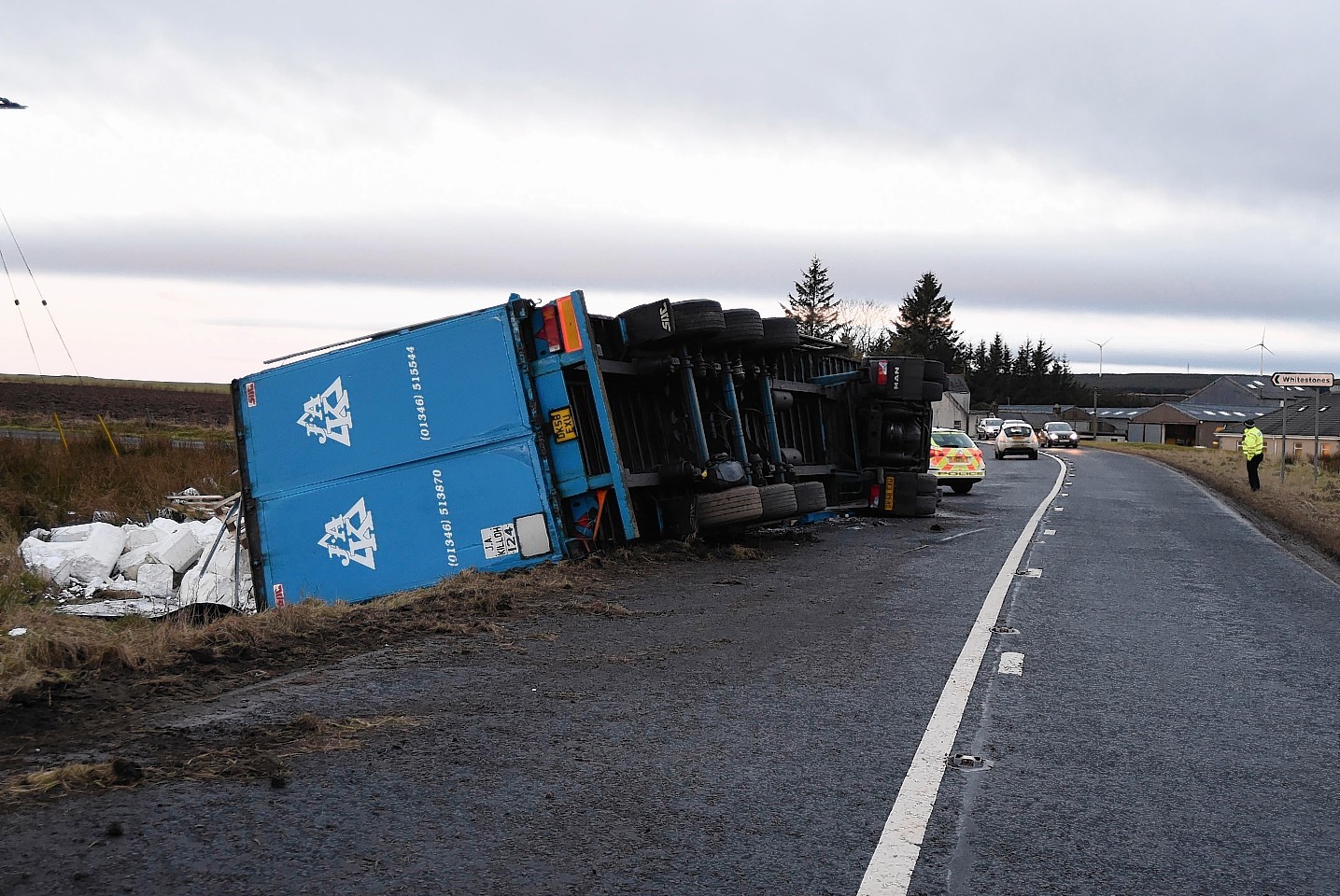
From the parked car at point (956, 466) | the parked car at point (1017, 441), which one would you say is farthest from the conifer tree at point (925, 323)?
the parked car at point (956, 466)

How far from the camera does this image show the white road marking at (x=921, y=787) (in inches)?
131

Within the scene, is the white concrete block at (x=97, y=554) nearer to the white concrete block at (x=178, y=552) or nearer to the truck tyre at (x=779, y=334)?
the white concrete block at (x=178, y=552)

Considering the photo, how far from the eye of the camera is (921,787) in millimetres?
4156

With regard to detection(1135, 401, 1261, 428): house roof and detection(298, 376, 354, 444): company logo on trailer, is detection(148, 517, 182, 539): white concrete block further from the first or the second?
detection(1135, 401, 1261, 428): house roof

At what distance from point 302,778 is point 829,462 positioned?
12.9m

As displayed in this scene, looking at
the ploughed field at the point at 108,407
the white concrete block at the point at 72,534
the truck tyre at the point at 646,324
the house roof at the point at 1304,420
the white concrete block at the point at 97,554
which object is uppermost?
the ploughed field at the point at 108,407

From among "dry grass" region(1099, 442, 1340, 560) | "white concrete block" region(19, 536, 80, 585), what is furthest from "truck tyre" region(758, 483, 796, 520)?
"white concrete block" region(19, 536, 80, 585)

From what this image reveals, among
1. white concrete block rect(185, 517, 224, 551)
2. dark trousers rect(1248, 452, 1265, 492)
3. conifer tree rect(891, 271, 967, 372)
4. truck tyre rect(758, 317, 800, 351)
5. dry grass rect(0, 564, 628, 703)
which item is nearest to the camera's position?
dry grass rect(0, 564, 628, 703)

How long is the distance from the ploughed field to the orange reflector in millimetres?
30212

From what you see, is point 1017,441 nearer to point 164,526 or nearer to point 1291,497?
point 1291,497

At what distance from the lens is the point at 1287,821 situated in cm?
395

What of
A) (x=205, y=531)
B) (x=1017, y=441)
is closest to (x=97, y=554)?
(x=205, y=531)

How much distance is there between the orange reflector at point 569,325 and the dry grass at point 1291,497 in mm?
9833

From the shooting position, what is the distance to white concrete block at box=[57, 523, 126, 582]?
1427 centimetres
